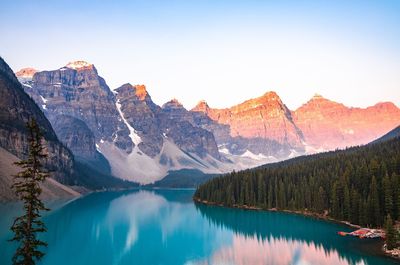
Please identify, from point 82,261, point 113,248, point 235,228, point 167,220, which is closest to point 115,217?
point 167,220

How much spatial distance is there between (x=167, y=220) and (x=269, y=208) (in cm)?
3473

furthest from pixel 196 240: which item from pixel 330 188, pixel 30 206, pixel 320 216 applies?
pixel 30 206

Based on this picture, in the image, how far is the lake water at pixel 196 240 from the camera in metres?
62.3

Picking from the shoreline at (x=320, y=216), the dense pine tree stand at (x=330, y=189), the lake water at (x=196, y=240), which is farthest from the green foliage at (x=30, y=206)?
the dense pine tree stand at (x=330, y=189)

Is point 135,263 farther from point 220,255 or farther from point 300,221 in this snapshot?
point 300,221

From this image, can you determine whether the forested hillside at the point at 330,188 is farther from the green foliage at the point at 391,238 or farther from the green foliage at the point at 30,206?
the green foliage at the point at 30,206

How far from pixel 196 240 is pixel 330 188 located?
47358mm

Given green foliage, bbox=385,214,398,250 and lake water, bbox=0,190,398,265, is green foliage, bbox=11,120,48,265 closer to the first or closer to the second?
lake water, bbox=0,190,398,265

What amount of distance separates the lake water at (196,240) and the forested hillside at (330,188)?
699 centimetres

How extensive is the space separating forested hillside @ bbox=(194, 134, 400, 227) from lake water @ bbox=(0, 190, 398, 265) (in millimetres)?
6987

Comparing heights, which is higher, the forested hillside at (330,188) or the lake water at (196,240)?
the forested hillside at (330,188)

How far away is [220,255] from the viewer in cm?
6662

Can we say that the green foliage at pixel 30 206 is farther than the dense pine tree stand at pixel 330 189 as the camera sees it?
No

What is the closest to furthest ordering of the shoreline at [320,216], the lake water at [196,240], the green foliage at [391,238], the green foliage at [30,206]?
the green foliage at [30,206] < the shoreline at [320,216] < the green foliage at [391,238] < the lake water at [196,240]
